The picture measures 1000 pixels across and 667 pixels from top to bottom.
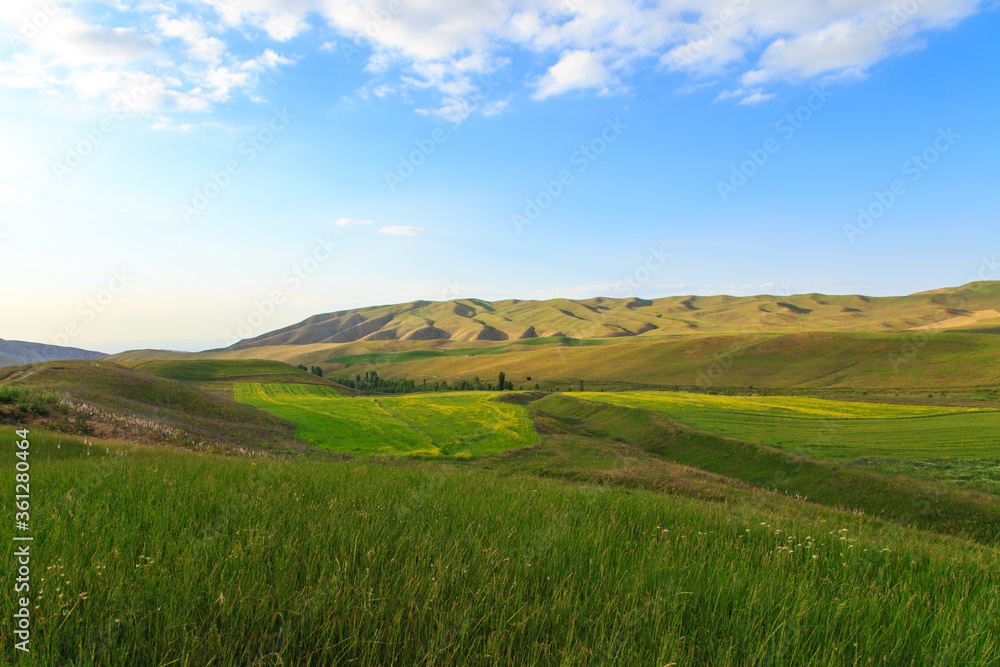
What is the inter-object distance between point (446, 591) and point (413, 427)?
3944 cm

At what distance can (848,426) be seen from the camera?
140 feet

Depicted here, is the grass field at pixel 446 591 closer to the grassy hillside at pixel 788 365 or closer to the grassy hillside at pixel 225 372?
the grassy hillside at pixel 788 365

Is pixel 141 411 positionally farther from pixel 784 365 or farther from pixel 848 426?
pixel 784 365

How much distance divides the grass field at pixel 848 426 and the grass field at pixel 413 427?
1895 cm

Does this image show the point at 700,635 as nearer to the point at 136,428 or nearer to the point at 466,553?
the point at 466,553

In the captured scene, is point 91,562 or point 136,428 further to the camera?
point 136,428

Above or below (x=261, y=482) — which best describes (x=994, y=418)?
below

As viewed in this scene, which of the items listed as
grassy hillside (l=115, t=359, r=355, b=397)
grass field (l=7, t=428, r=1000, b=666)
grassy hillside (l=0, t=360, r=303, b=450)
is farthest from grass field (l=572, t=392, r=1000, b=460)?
grassy hillside (l=115, t=359, r=355, b=397)

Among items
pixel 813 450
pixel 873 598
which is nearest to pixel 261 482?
pixel 873 598

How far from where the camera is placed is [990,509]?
59.4 ft

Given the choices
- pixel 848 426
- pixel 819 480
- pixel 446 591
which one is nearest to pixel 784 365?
pixel 848 426

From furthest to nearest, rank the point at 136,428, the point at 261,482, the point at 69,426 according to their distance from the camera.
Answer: the point at 136,428 → the point at 69,426 → the point at 261,482

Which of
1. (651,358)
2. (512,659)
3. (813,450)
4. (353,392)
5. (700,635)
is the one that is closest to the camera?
(512,659)

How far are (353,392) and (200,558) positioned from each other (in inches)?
3983
